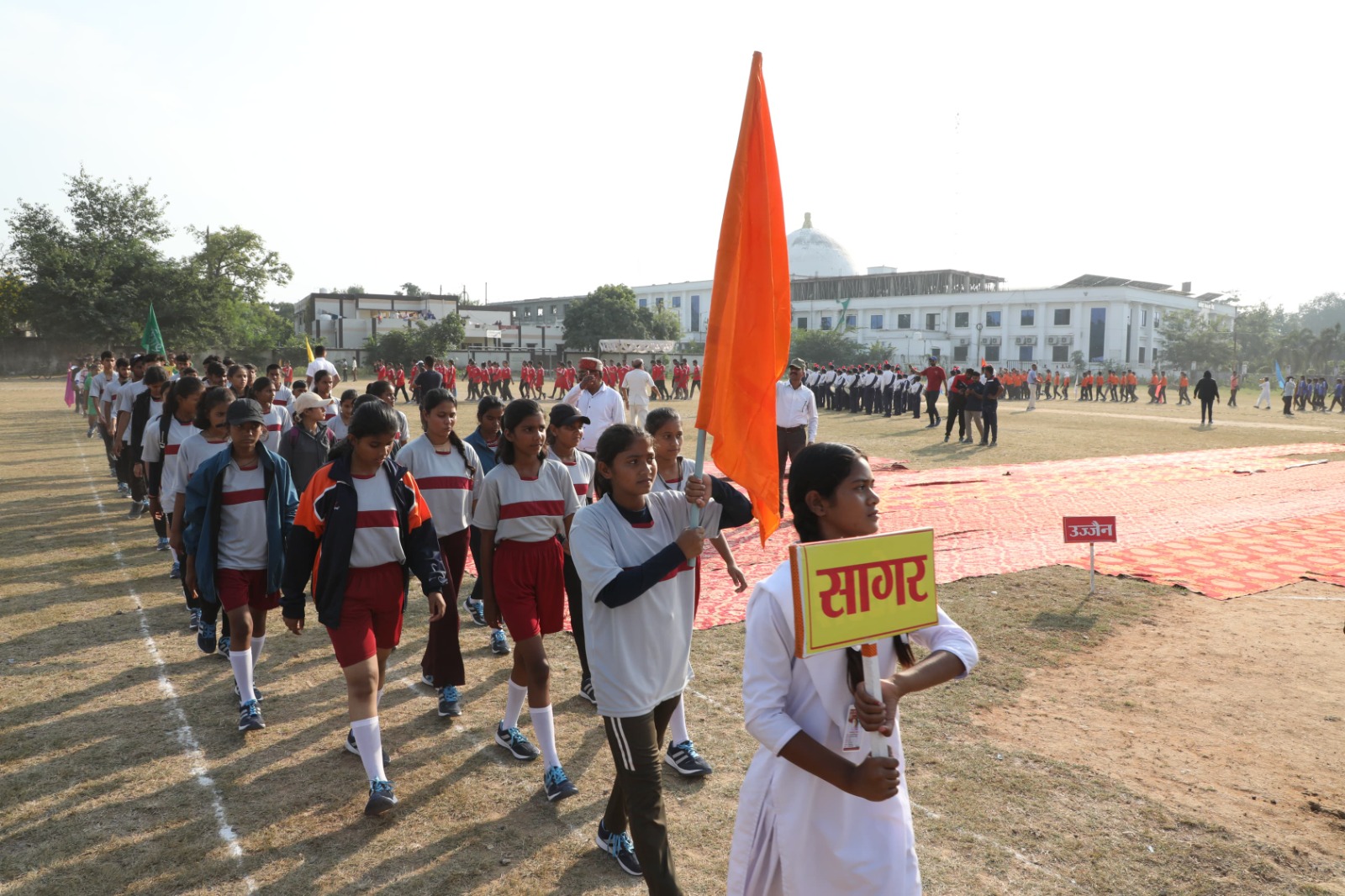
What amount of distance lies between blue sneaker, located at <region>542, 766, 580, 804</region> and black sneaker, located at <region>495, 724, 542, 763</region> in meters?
0.45

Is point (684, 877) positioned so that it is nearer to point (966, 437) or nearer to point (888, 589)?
point (888, 589)

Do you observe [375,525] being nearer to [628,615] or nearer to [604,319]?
[628,615]

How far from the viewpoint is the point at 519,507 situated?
14.6ft

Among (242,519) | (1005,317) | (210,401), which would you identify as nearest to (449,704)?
(242,519)

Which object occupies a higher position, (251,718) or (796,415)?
(796,415)

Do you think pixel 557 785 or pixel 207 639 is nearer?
pixel 557 785

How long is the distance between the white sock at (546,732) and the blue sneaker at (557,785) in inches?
1.1

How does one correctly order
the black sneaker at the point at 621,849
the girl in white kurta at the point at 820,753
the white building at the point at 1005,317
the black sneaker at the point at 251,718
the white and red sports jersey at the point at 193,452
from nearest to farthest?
the girl in white kurta at the point at 820,753 → the black sneaker at the point at 621,849 → the black sneaker at the point at 251,718 → the white and red sports jersey at the point at 193,452 → the white building at the point at 1005,317

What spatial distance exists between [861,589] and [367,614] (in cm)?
287

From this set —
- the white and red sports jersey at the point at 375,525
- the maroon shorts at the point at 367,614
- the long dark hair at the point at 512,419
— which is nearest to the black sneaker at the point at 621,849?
the maroon shorts at the point at 367,614

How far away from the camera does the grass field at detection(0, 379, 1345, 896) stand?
361cm

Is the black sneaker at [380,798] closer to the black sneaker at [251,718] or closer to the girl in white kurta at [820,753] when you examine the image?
the black sneaker at [251,718]

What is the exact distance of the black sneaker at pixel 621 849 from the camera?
3588 mm

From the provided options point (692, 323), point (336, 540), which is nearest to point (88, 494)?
point (336, 540)
